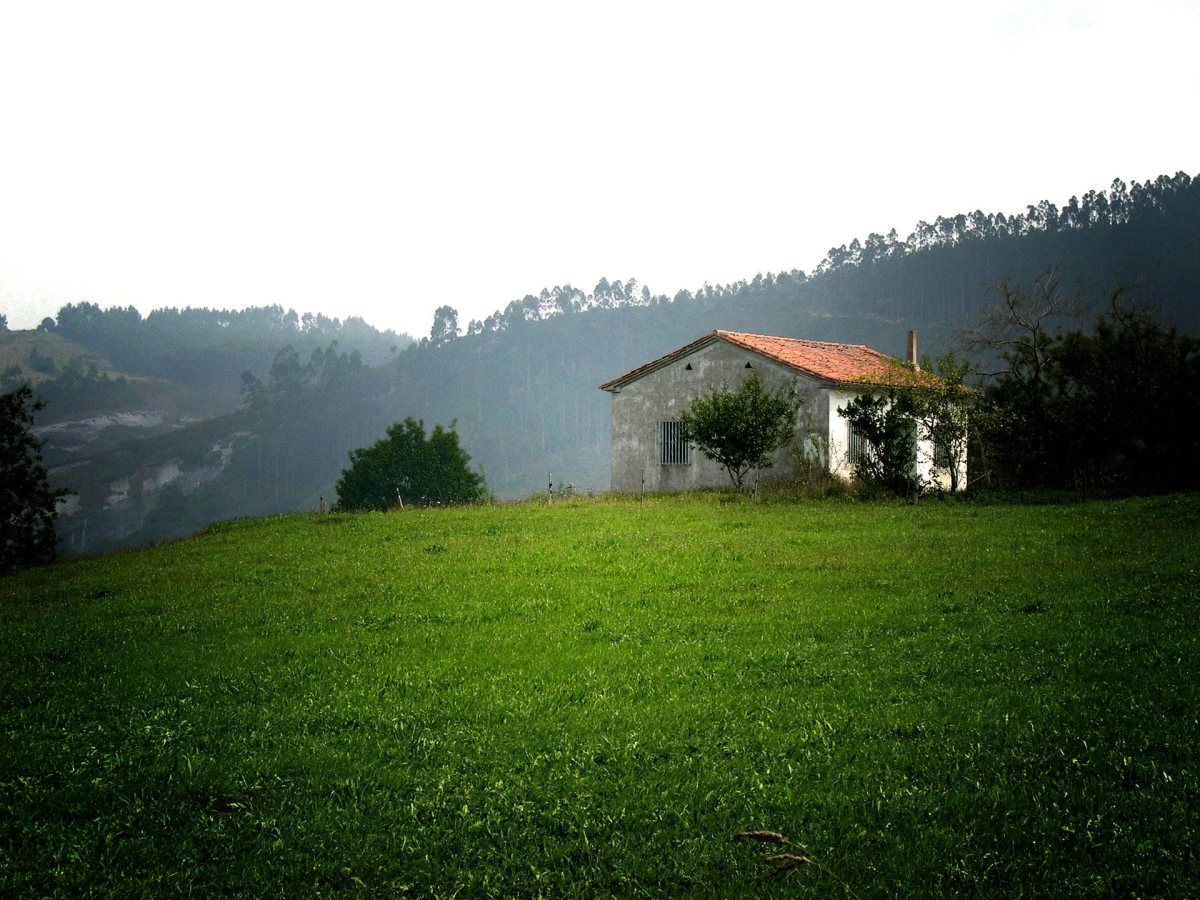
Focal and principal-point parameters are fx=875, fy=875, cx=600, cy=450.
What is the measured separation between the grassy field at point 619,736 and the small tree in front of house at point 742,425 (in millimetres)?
16159

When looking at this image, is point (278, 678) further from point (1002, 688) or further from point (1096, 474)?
point (1096, 474)

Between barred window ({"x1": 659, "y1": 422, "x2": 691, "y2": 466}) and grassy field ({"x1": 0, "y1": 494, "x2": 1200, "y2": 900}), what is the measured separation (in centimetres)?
2274

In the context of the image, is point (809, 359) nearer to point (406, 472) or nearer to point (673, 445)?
point (673, 445)

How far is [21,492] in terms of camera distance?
36.1m

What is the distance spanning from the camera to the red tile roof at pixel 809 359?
33.3 meters

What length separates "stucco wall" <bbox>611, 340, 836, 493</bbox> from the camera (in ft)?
111

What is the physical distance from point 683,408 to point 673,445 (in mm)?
1651

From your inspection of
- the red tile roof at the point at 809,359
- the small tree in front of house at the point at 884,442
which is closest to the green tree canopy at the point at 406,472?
the red tile roof at the point at 809,359

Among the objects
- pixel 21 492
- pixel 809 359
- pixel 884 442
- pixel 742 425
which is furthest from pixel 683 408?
pixel 21 492

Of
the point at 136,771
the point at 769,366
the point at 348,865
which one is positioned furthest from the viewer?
the point at 769,366

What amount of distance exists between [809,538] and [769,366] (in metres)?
17.6

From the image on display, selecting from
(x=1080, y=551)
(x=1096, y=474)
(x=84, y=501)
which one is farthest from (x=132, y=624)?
→ (x=84, y=501)

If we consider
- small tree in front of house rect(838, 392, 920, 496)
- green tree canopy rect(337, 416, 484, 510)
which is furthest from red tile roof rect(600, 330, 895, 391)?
green tree canopy rect(337, 416, 484, 510)

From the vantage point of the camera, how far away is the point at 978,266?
445 ft
